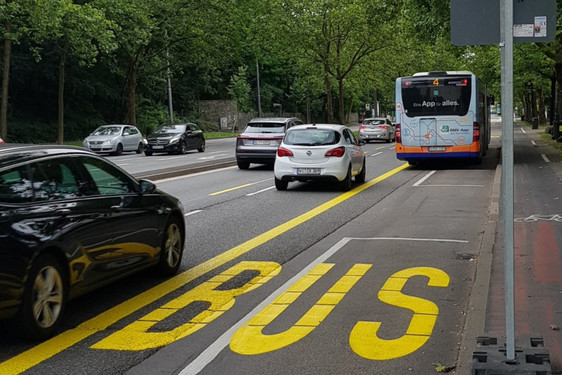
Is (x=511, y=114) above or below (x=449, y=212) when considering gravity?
above

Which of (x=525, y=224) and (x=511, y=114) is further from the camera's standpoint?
(x=525, y=224)

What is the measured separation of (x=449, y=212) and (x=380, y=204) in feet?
5.89

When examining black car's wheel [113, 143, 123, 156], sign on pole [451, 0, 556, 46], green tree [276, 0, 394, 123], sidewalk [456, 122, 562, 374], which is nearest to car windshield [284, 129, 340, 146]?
sidewalk [456, 122, 562, 374]

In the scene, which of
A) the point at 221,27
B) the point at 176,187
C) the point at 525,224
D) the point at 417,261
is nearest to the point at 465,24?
the point at 417,261

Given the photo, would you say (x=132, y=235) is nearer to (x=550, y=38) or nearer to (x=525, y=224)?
(x=550, y=38)

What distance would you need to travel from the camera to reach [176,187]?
18.7 meters

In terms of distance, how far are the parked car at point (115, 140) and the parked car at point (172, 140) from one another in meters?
2.12

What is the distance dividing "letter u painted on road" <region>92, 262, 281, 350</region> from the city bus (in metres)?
15.3

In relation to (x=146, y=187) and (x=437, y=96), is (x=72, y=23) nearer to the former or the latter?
(x=437, y=96)

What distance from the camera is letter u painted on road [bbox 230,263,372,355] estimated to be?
5.66 meters

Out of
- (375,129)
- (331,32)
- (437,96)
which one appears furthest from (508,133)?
(331,32)

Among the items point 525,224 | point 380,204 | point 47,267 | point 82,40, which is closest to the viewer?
point 47,267

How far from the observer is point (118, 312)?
669 centimetres

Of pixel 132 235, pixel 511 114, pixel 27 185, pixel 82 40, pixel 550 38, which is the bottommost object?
pixel 132 235
